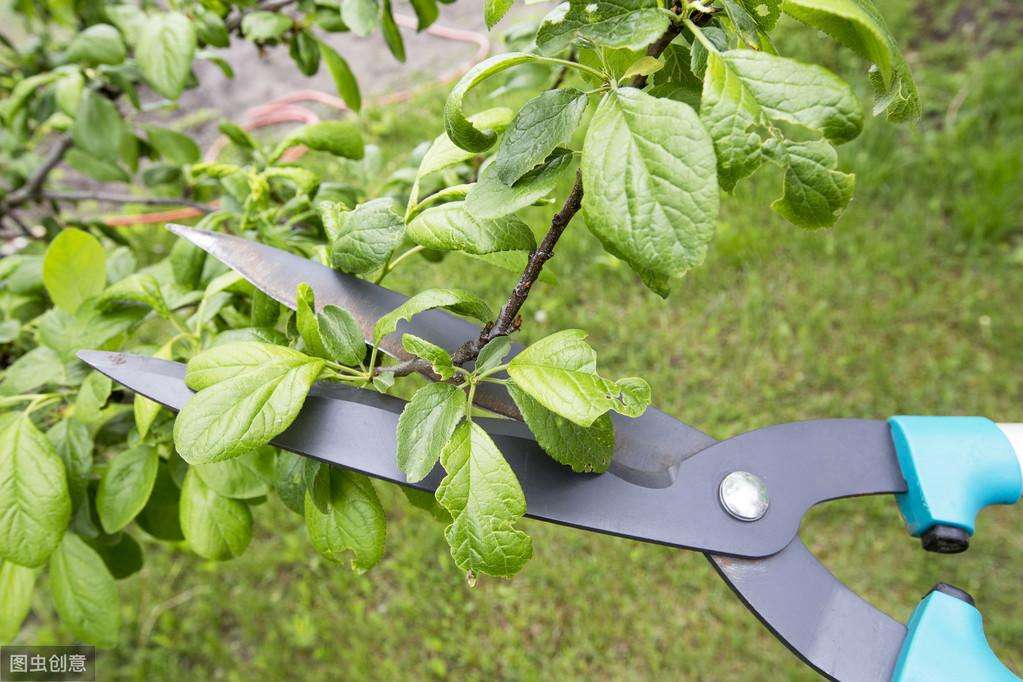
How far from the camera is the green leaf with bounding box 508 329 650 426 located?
2.14 ft

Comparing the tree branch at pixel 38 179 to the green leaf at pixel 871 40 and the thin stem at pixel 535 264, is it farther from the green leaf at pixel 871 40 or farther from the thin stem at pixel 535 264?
the green leaf at pixel 871 40

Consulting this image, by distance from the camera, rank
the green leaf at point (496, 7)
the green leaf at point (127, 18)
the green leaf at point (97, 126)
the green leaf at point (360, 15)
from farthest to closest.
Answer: the green leaf at point (97, 126), the green leaf at point (127, 18), the green leaf at point (360, 15), the green leaf at point (496, 7)

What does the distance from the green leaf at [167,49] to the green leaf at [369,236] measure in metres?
0.62

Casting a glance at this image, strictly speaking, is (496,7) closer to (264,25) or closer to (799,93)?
(799,93)

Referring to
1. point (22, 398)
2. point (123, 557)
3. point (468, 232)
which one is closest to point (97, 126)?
point (22, 398)

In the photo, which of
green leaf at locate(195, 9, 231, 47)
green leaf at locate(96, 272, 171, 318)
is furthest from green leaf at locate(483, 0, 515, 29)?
green leaf at locate(195, 9, 231, 47)

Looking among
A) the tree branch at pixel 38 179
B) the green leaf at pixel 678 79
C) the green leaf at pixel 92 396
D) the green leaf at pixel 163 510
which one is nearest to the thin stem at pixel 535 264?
the green leaf at pixel 678 79

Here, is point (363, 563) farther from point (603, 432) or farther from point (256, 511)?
point (256, 511)

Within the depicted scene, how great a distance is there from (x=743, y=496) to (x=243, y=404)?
614mm

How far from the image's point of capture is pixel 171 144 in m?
1.74

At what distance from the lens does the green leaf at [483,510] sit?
0.71 metres

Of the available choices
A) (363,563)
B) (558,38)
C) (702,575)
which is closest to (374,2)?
(558,38)

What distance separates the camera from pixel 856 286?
271cm

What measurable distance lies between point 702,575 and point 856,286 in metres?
1.15
